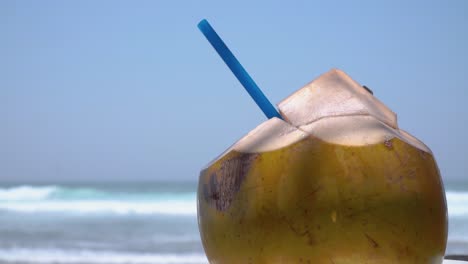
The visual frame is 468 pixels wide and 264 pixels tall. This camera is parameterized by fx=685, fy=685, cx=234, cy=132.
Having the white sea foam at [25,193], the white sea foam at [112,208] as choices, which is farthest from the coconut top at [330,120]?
the white sea foam at [25,193]

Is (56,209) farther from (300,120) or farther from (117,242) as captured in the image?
(300,120)

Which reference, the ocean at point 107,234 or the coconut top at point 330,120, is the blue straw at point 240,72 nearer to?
the coconut top at point 330,120

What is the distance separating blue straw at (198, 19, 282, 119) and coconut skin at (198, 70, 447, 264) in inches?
4.2

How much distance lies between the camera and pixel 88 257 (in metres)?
6.13

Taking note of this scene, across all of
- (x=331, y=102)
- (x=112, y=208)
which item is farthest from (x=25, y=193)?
(x=331, y=102)

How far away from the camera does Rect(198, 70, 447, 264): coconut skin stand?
170 centimetres

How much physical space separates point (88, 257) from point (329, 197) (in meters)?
4.79

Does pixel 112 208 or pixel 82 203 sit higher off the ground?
pixel 82 203

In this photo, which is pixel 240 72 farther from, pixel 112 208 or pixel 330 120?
pixel 112 208

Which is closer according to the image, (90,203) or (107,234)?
(107,234)

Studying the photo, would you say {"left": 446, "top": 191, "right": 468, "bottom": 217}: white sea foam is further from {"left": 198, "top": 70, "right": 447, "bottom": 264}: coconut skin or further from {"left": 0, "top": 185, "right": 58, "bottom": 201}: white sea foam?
{"left": 0, "top": 185, "right": 58, "bottom": 201}: white sea foam

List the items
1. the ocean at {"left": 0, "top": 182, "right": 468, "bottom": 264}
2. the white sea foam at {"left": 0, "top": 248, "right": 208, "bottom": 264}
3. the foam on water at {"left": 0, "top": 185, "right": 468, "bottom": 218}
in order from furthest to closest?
1. the foam on water at {"left": 0, "top": 185, "right": 468, "bottom": 218}
2. the ocean at {"left": 0, "top": 182, "right": 468, "bottom": 264}
3. the white sea foam at {"left": 0, "top": 248, "right": 208, "bottom": 264}

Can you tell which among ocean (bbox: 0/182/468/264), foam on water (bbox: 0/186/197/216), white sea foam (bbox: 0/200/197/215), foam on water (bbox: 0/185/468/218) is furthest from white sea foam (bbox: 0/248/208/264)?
white sea foam (bbox: 0/200/197/215)

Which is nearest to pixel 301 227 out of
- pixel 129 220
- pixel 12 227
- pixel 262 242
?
pixel 262 242
